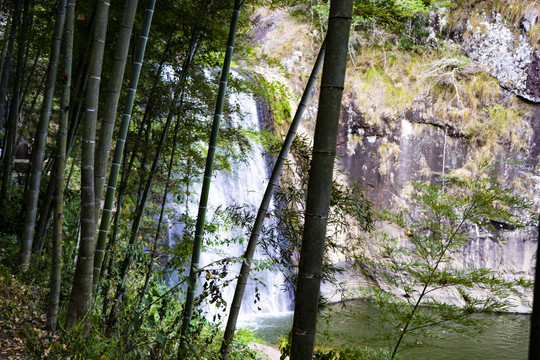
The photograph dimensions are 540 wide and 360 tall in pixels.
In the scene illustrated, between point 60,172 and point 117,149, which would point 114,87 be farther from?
point 60,172

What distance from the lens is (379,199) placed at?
40.3ft

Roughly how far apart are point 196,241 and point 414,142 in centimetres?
1058

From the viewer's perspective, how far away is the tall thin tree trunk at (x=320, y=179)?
1588 millimetres

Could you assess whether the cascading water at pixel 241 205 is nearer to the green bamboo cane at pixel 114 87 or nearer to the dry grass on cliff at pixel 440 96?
the dry grass on cliff at pixel 440 96

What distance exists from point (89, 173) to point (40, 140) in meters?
1.71

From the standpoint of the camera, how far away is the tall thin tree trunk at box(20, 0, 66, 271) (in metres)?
3.43

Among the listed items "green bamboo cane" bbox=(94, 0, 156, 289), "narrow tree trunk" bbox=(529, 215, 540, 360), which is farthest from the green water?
"narrow tree trunk" bbox=(529, 215, 540, 360)

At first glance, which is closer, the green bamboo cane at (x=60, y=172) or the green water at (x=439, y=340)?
the green bamboo cane at (x=60, y=172)

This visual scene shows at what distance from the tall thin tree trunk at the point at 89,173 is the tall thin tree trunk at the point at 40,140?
38.1 inches

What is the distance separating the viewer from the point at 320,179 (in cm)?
161

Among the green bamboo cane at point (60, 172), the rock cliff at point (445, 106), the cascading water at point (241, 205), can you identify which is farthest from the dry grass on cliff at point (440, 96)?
the green bamboo cane at point (60, 172)

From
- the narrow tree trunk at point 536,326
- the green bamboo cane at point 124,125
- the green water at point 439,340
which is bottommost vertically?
the green water at point 439,340

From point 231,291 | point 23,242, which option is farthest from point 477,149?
point 23,242

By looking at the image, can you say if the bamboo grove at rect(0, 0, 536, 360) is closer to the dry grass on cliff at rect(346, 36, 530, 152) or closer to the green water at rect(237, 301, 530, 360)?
the green water at rect(237, 301, 530, 360)
